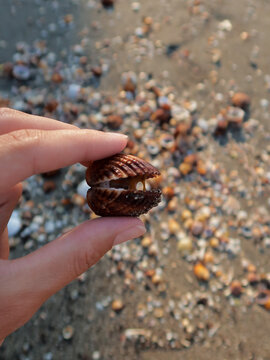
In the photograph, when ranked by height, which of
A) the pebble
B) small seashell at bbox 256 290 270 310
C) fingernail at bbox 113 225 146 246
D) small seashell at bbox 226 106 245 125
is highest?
fingernail at bbox 113 225 146 246

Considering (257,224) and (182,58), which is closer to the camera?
(257,224)

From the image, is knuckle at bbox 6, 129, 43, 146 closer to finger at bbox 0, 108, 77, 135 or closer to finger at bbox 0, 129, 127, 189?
finger at bbox 0, 129, 127, 189

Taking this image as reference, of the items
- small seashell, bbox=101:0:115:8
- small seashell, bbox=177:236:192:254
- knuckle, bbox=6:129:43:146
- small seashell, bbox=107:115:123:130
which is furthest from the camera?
small seashell, bbox=101:0:115:8

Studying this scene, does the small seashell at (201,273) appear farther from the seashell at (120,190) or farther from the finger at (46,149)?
the finger at (46,149)

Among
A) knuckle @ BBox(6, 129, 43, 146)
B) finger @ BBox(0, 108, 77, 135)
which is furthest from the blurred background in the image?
knuckle @ BBox(6, 129, 43, 146)

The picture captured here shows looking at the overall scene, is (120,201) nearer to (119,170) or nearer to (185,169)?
(119,170)

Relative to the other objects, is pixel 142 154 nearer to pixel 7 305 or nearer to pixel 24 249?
pixel 24 249

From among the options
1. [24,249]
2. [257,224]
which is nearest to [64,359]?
[24,249]
